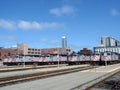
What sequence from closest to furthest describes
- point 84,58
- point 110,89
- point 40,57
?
point 110,89 < point 84,58 < point 40,57

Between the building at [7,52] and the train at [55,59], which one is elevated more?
the building at [7,52]

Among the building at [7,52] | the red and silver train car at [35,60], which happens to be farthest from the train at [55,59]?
the building at [7,52]

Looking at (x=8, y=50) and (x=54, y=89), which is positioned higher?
(x=8, y=50)

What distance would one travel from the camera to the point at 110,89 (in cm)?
1902

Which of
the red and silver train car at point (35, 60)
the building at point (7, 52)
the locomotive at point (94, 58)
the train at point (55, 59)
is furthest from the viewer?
the building at point (7, 52)

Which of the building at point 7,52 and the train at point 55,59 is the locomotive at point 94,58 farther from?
the building at point 7,52

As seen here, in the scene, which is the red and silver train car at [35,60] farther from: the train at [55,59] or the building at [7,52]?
the building at [7,52]

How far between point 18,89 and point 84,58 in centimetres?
7248

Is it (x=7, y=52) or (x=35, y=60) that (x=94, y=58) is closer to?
(x=35, y=60)

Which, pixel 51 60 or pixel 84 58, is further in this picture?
pixel 51 60

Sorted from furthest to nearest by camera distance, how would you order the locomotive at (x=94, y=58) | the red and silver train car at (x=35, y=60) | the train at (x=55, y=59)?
the red and silver train car at (x=35, y=60) < the train at (x=55, y=59) < the locomotive at (x=94, y=58)

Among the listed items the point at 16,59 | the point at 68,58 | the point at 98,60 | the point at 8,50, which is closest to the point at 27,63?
the point at 16,59

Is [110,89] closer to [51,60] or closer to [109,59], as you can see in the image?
[109,59]

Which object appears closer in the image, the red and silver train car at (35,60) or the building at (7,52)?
the red and silver train car at (35,60)
